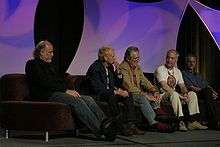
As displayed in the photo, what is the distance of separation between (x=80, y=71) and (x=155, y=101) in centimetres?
148

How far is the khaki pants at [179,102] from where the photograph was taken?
7.94 metres

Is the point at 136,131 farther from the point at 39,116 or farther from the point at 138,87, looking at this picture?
the point at 39,116

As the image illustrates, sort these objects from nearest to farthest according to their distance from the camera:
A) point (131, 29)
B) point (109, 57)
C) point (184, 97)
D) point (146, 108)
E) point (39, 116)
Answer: point (39, 116) < point (109, 57) < point (146, 108) < point (184, 97) < point (131, 29)

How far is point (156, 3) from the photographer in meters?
9.38

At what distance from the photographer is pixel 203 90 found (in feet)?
27.8

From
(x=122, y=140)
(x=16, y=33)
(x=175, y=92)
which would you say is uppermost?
(x=16, y=33)

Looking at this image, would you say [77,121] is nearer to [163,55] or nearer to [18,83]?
[18,83]

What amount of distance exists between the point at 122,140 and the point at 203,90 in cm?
214

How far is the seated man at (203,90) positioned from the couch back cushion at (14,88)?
289 centimetres

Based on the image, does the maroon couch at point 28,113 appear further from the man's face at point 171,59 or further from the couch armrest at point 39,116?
the man's face at point 171,59

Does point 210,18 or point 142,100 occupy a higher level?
point 210,18

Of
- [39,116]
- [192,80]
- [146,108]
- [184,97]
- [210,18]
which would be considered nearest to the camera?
[39,116]

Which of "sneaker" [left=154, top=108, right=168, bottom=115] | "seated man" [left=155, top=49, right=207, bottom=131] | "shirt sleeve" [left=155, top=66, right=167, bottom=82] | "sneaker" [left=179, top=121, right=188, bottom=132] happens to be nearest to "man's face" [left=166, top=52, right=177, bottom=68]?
"seated man" [left=155, top=49, right=207, bottom=131]

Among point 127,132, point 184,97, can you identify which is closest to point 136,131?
point 127,132
